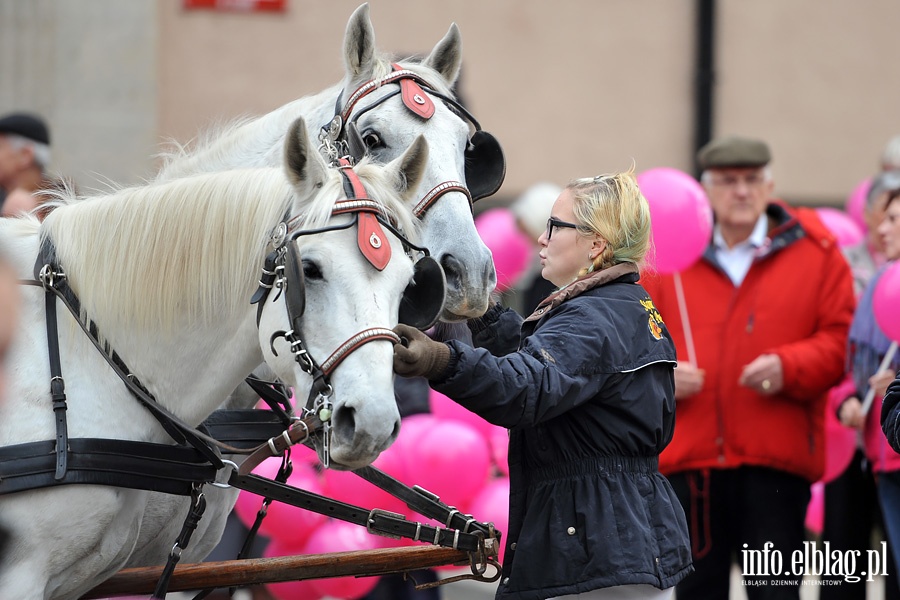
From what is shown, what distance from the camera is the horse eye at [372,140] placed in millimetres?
3154

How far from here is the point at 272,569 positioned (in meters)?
2.64

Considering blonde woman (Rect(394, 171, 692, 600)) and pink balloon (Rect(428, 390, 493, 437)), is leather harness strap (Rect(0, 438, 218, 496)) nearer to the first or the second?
blonde woman (Rect(394, 171, 692, 600))

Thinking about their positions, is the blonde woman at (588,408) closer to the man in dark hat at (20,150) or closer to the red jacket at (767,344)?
the red jacket at (767,344)

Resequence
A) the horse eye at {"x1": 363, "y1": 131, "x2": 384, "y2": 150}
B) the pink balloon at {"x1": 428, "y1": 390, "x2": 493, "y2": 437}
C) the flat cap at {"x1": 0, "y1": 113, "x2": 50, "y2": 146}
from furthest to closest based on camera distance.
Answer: the flat cap at {"x1": 0, "y1": 113, "x2": 50, "y2": 146}
the pink balloon at {"x1": 428, "y1": 390, "x2": 493, "y2": 437}
the horse eye at {"x1": 363, "y1": 131, "x2": 384, "y2": 150}

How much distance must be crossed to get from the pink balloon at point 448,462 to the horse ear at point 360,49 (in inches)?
56.8

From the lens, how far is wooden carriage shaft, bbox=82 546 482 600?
260cm

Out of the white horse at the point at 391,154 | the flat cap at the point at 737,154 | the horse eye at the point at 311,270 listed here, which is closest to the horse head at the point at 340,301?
the horse eye at the point at 311,270

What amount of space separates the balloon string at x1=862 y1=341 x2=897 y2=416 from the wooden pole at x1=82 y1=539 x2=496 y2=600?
2018 millimetres

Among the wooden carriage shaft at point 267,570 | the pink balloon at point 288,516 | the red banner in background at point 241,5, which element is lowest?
the pink balloon at point 288,516

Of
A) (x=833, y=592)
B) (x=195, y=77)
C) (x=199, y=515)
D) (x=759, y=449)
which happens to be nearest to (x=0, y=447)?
(x=199, y=515)

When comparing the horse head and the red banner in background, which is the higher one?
the red banner in background

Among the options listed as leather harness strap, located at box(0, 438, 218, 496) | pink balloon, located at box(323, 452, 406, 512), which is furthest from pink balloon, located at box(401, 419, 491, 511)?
leather harness strap, located at box(0, 438, 218, 496)

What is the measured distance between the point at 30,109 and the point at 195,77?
1232 mm

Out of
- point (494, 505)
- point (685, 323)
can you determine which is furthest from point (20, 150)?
point (685, 323)
